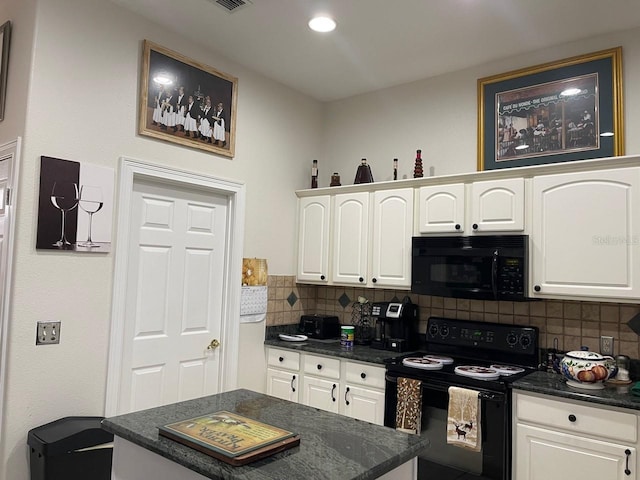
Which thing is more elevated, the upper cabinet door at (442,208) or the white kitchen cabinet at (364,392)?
the upper cabinet door at (442,208)

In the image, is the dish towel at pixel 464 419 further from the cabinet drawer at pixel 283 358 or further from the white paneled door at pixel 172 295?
the white paneled door at pixel 172 295

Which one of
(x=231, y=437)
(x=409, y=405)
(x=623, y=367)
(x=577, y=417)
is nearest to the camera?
(x=231, y=437)

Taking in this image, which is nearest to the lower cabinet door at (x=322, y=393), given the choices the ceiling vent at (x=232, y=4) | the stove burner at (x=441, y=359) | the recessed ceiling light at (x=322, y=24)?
the stove burner at (x=441, y=359)

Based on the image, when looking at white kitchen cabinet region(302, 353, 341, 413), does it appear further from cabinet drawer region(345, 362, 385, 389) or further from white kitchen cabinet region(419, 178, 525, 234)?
white kitchen cabinet region(419, 178, 525, 234)

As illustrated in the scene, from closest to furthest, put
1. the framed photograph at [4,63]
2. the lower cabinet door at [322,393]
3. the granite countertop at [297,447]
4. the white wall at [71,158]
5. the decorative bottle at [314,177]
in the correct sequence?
the granite countertop at [297,447]
the white wall at [71,158]
the framed photograph at [4,63]
the lower cabinet door at [322,393]
the decorative bottle at [314,177]

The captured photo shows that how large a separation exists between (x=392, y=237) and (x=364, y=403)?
46.2 inches

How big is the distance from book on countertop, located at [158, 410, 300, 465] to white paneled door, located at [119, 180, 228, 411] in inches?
60.5

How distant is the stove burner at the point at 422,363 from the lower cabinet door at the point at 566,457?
57 centimetres

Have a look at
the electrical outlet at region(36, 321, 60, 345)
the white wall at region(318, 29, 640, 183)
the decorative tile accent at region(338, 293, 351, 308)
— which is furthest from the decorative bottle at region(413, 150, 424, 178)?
the electrical outlet at region(36, 321, 60, 345)

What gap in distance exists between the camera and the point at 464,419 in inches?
108

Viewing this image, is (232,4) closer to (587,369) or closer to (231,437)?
(231,437)

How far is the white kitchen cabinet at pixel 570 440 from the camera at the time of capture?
93.7 inches

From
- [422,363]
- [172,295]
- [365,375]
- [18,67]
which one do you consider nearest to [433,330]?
[422,363]

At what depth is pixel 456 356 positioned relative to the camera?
345 centimetres
